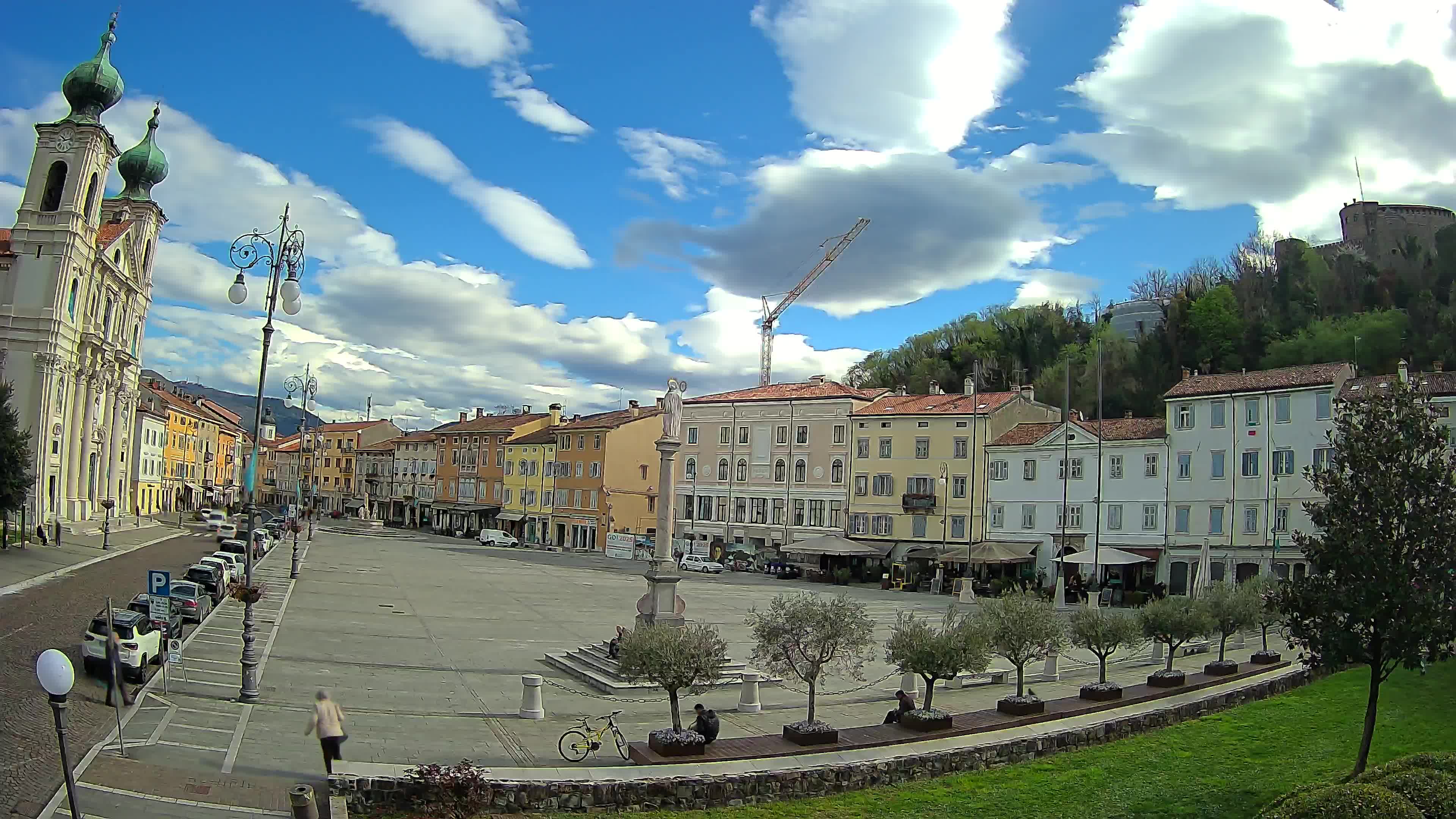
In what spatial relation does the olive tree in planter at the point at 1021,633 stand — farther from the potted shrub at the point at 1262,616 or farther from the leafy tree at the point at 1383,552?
the potted shrub at the point at 1262,616

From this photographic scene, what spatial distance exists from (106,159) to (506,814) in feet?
212

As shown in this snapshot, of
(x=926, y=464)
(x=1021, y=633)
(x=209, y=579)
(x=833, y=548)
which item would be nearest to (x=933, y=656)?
(x=1021, y=633)

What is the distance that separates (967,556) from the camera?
167ft

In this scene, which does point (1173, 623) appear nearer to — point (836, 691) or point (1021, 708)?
point (1021, 708)

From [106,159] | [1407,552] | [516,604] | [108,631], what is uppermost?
[106,159]

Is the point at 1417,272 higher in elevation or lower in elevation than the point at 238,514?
higher

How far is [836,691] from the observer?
22.3 meters

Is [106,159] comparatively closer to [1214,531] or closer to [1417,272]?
[1214,531]

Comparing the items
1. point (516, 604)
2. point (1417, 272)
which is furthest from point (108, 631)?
point (1417, 272)

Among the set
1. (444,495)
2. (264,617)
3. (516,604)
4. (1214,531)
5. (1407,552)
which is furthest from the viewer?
(444,495)

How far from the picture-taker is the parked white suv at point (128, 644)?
1895 centimetres

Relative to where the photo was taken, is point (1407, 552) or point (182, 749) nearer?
point (1407, 552)

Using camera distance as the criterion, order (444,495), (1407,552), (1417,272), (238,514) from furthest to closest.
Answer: (444,495)
(238,514)
(1417,272)
(1407,552)

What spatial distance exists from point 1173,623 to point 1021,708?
20.3 feet
